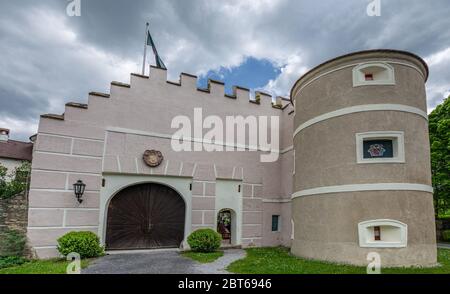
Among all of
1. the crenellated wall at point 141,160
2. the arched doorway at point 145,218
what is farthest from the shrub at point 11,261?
the arched doorway at point 145,218

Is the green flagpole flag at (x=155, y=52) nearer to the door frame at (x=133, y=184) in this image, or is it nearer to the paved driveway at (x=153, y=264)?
the door frame at (x=133, y=184)

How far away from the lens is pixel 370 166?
8555 millimetres

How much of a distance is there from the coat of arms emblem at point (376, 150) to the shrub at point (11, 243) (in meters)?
11.2

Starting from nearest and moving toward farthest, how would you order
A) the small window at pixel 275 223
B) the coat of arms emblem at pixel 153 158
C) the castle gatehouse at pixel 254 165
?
the castle gatehouse at pixel 254 165
the coat of arms emblem at pixel 153 158
the small window at pixel 275 223

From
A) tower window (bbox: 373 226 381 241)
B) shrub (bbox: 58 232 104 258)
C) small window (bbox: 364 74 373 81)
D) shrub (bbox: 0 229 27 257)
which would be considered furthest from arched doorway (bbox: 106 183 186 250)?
small window (bbox: 364 74 373 81)

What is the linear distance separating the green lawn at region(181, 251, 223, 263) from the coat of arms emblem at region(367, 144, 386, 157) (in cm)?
598

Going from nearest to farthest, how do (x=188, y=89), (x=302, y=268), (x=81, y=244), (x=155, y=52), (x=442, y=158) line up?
1. (x=302, y=268)
2. (x=81, y=244)
3. (x=188, y=89)
4. (x=155, y=52)
5. (x=442, y=158)

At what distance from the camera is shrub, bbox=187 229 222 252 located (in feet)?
35.4

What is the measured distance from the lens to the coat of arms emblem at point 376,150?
8758 mm

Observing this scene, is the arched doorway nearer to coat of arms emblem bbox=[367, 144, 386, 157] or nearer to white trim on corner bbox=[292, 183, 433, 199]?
white trim on corner bbox=[292, 183, 433, 199]

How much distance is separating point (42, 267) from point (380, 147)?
1029 cm

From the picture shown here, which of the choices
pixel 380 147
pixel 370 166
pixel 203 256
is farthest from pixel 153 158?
pixel 380 147

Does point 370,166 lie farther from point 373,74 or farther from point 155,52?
point 155,52

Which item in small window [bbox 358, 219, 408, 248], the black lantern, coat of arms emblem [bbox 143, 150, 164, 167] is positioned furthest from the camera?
coat of arms emblem [bbox 143, 150, 164, 167]
